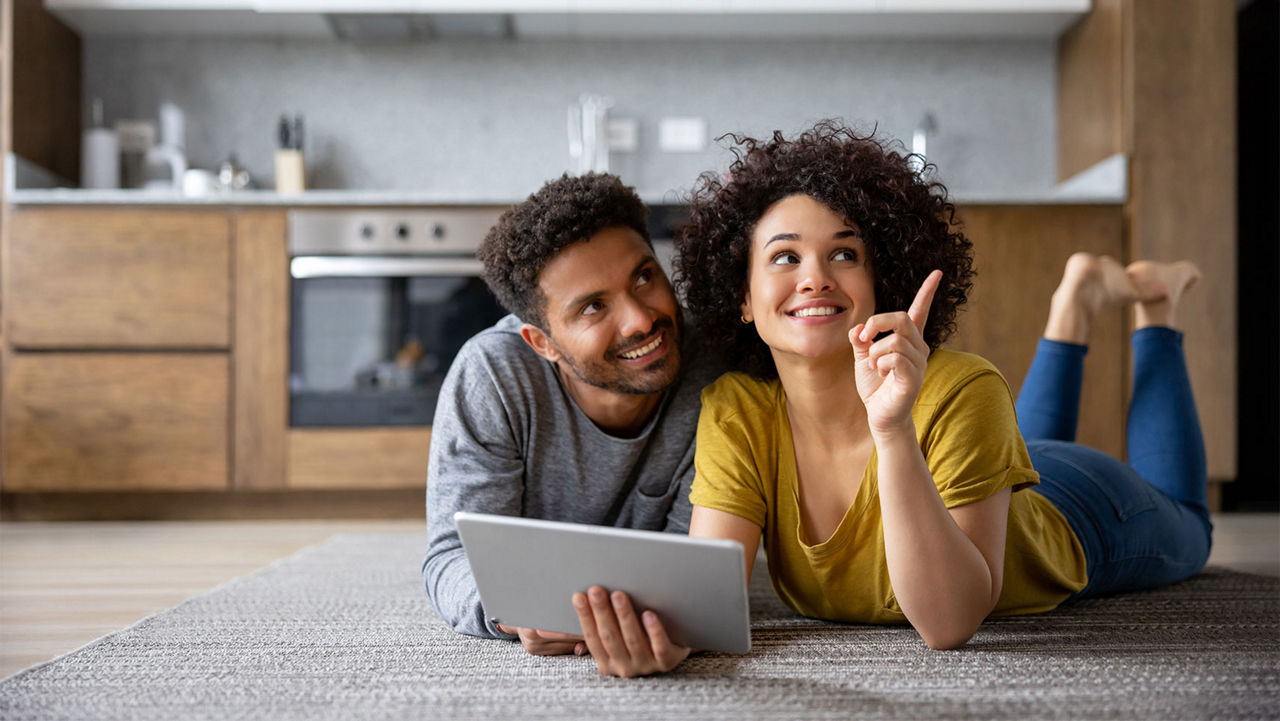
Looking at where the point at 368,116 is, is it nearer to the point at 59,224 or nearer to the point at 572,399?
the point at 59,224

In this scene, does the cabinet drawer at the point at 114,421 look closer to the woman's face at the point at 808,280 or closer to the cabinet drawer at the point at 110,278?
the cabinet drawer at the point at 110,278

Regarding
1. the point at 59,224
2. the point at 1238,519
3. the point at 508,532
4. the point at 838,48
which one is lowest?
the point at 1238,519

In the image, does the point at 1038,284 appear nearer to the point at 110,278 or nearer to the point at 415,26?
the point at 415,26

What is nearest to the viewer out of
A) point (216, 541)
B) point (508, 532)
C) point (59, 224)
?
point (508, 532)

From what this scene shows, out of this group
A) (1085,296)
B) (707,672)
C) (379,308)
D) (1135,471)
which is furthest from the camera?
(379,308)

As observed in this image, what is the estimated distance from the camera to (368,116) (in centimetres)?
336

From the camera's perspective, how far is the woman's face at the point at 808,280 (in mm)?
1146

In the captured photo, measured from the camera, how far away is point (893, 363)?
3.13ft

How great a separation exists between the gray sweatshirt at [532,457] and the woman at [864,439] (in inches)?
4.4

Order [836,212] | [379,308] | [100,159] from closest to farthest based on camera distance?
[836,212]
[379,308]
[100,159]

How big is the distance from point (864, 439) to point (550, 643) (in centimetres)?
44

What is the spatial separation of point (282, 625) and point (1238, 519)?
252 cm

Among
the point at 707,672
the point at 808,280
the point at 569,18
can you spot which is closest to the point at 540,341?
the point at 808,280

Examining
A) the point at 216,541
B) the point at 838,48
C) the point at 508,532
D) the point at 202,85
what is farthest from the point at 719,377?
the point at 202,85
